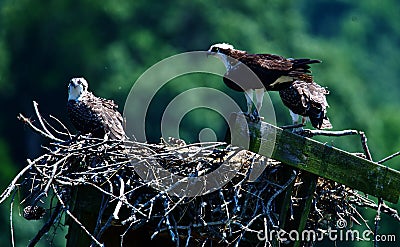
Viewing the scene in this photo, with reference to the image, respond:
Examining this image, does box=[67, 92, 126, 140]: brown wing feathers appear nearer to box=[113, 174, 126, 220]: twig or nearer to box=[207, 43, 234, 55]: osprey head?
box=[207, 43, 234, 55]: osprey head

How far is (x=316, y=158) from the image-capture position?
5.54 meters

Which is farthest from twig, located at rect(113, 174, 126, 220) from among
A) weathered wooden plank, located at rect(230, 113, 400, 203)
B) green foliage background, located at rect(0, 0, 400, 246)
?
green foliage background, located at rect(0, 0, 400, 246)

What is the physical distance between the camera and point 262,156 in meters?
5.75

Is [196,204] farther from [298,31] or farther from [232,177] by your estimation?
[298,31]

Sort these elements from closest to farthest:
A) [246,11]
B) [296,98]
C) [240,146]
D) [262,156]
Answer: [240,146] < [262,156] < [296,98] < [246,11]

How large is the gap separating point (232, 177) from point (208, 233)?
348mm

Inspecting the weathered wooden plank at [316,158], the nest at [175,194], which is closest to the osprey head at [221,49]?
the nest at [175,194]

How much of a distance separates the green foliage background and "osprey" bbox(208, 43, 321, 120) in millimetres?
→ 19122

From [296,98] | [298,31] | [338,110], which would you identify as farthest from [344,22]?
[296,98]

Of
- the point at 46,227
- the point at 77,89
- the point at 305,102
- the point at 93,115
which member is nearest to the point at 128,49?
the point at 77,89

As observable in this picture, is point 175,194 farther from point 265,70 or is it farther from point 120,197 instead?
point 265,70

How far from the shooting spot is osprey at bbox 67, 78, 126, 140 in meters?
7.33

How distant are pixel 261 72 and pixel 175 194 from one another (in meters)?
1.23

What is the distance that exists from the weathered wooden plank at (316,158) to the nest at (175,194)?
5.9 inches
